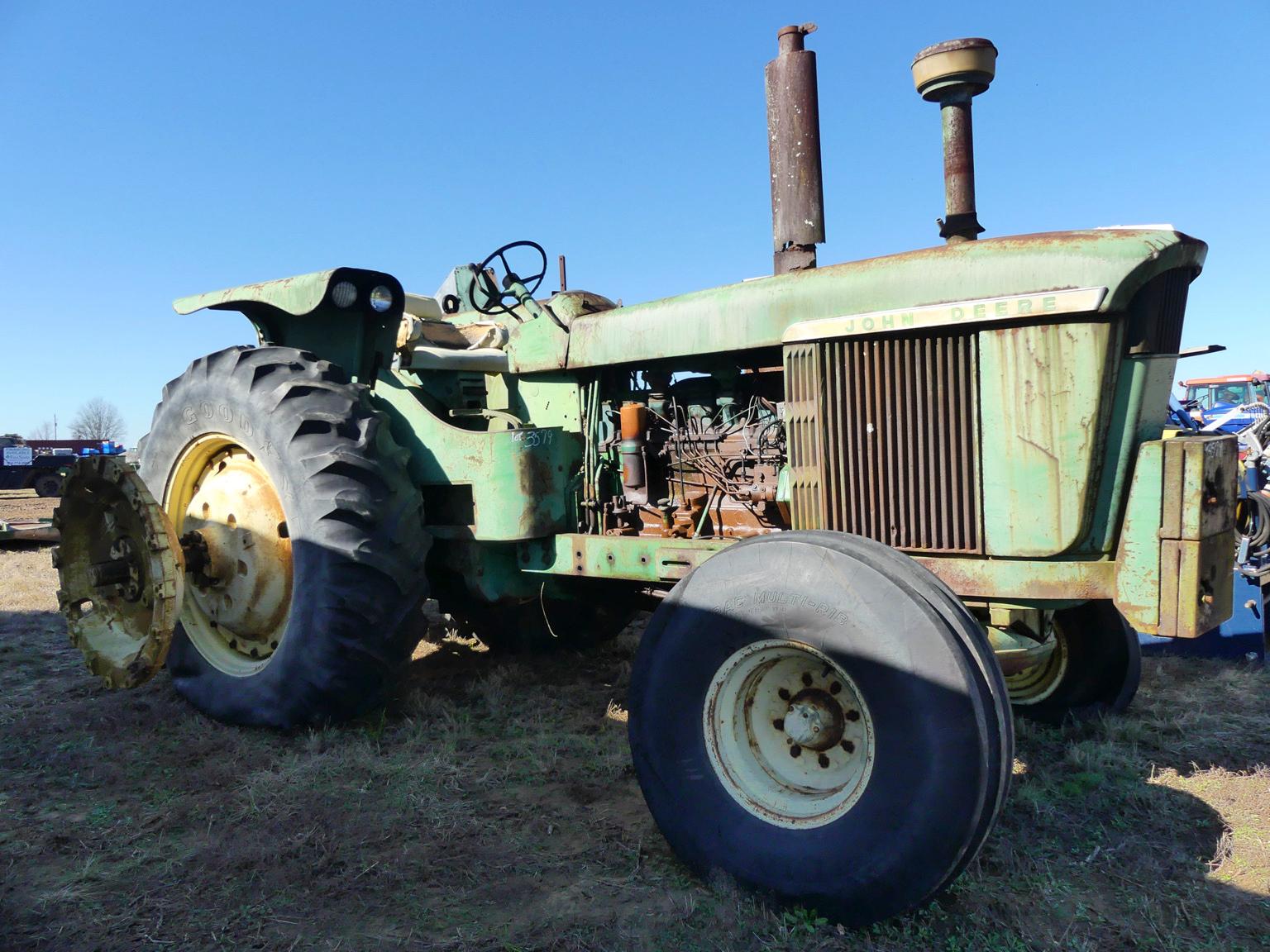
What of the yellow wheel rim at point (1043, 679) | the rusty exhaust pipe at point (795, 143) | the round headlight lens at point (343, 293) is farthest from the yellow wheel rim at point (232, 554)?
the yellow wheel rim at point (1043, 679)

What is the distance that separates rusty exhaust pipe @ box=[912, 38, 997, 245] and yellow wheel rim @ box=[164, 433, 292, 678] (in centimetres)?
300

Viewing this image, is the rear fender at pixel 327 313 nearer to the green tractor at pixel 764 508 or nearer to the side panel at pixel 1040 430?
the green tractor at pixel 764 508

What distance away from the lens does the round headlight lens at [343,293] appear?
425cm

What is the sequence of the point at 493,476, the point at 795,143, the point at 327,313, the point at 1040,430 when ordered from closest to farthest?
the point at 1040,430 → the point at 493,476 → the point at 795,143 → the point at 327,313

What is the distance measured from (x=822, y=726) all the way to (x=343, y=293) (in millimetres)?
2936

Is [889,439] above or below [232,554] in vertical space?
above

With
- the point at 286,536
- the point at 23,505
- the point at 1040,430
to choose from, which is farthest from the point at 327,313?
the point at 23,505

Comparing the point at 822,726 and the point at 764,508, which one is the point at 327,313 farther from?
the point at 822,726

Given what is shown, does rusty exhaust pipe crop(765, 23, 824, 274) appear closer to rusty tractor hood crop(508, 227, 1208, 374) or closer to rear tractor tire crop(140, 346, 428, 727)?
rusty tractor hood crop(508, 227, 1208, 374)

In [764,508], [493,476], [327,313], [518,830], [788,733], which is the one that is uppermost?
[327,313]

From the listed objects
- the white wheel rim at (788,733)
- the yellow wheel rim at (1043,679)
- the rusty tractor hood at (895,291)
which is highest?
the rusty tractor hood at (895,291)

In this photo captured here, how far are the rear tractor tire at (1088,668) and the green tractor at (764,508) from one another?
15mm

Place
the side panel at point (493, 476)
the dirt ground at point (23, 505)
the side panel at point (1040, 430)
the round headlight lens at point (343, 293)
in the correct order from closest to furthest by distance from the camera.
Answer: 1. the side panel at point (1040, 430)
2. the side panel at point (493, 476)
3. the round headlight lens at point (343, 293)
4. the dirt ground at point (23, 505)

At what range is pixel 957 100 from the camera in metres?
3.45
